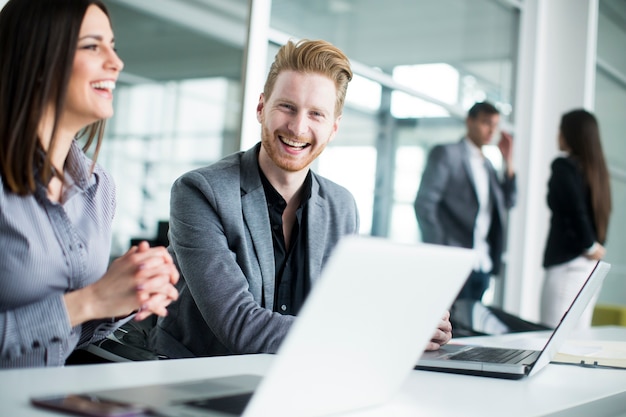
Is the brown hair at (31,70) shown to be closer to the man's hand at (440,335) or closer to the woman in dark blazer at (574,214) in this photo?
the man's hand at (440,335)

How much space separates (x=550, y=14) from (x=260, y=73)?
386cm

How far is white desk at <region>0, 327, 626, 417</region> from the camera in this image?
1109mm

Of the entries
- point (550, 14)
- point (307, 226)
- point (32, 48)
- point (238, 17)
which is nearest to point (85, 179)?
point (32, 48)

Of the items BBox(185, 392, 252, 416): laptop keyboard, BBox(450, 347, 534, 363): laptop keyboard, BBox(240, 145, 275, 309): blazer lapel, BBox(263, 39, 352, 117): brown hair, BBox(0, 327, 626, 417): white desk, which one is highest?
BBox(263, 39, 352, 117): brown hair

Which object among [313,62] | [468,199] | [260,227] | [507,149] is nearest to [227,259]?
[260,227]

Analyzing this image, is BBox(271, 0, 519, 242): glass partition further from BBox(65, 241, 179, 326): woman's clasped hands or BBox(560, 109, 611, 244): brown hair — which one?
BBox(65, 241, 179, 326): woman's clasped hands

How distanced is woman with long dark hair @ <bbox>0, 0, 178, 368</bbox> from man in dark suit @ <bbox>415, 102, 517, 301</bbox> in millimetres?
3424

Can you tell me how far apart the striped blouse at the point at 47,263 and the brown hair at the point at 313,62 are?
742mm

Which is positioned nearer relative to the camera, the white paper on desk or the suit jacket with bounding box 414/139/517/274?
the white paper on desk

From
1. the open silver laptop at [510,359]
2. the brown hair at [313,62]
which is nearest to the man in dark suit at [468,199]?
the brown hair at [313,62]

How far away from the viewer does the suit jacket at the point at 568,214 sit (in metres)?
4.42

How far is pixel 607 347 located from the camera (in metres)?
2.12

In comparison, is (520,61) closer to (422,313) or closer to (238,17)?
(238,17)

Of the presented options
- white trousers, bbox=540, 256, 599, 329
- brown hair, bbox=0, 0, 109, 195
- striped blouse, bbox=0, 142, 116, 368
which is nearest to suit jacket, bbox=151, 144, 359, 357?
striped blouse, bbox=0, 142, 116, 368
